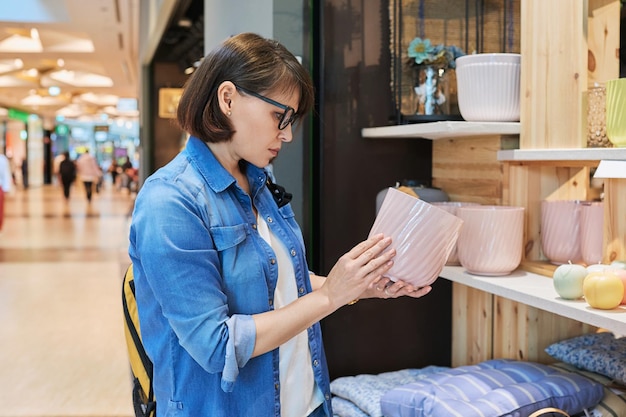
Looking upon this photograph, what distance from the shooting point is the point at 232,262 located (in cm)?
136

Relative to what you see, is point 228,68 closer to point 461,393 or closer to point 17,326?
point 461,393

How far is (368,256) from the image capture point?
131cm

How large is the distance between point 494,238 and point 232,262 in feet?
3.01

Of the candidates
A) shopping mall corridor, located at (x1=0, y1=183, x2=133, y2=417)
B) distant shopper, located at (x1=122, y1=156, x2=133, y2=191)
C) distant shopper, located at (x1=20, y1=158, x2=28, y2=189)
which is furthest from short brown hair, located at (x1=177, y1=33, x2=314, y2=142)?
distant shopper, located at (x1=20, y1=158, x2=28, y2=189)

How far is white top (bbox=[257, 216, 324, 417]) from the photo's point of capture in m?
1.49

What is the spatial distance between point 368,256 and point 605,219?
3.13 feet

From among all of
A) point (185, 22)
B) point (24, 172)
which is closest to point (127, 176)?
point (24, 172)

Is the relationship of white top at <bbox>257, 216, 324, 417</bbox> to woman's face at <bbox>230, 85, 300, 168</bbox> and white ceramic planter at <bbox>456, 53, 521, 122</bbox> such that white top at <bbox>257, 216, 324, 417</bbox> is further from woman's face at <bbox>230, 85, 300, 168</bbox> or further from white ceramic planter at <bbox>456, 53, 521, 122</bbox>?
white ceramic planter at <bbox>456, 53, 521, 122</bbox>

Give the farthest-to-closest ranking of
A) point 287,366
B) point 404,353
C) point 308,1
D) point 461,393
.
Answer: point 404,353 < point 308,1 < point 461,393 < point 287,366

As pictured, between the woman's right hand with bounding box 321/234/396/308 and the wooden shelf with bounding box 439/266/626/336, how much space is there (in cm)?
56

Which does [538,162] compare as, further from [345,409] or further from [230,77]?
[230,77]

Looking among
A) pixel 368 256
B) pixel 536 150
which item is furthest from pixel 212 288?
pixel 536 150

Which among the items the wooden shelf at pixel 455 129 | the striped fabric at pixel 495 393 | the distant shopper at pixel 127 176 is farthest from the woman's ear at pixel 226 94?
the distant shopper at pixel 127 176

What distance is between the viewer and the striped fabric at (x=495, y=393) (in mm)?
1838
